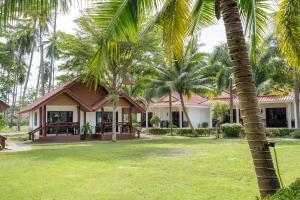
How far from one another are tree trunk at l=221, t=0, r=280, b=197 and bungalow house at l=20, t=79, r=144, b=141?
2198cm

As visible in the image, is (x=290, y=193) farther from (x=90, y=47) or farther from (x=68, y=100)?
(x=68, y=100)

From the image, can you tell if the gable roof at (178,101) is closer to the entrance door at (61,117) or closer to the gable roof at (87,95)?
the gable roof at (87,95)

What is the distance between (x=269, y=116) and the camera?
33.9m

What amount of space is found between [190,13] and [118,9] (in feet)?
6.75

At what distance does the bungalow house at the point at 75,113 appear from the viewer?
26125 mm

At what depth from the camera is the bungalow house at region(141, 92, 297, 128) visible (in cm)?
3158

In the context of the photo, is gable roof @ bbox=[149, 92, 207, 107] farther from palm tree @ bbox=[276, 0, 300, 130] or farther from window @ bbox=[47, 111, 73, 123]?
palm tree @ bbox=[276, 0, 300, 130]

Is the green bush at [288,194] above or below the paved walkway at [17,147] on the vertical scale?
above

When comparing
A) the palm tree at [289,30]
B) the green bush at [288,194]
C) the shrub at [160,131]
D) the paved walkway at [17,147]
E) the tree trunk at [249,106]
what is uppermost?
the palm tree at [289,30]

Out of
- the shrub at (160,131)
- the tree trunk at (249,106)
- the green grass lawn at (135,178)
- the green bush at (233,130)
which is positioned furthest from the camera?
the shrub at (160,131)

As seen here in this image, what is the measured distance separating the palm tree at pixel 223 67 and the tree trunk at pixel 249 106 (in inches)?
947

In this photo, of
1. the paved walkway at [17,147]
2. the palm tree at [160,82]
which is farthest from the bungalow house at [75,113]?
the paved walkway at [17,147]

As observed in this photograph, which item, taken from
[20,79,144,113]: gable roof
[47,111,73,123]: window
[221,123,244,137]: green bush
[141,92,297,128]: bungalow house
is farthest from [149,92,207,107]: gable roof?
[47,111,73,123]: window

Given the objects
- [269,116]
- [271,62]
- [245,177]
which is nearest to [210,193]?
[245,177]
